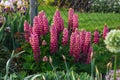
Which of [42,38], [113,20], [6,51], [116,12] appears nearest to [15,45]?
[6,51]

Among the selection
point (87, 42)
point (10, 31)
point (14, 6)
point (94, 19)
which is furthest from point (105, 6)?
point (87, 42)

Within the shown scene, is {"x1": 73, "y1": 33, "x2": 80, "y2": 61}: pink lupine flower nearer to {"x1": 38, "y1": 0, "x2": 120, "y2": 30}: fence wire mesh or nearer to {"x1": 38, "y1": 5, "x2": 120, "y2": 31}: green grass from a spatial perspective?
{"x1": 38, "y1": 5, "x2": 120, "y2": 31}: green grass

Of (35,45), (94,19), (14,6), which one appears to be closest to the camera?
(35,45)

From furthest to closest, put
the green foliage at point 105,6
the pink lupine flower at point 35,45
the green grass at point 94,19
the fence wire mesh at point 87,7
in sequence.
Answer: the green foliage at point 105,6 → the fence wire mesh at point 87,7 → the green grass at point 94,19 → the pink lupine flower at point 35,45

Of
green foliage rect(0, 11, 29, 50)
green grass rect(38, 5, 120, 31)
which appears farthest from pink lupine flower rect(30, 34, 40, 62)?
green grass rect(38, 5, 120, 31)

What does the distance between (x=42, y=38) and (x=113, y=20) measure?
668 centimetres

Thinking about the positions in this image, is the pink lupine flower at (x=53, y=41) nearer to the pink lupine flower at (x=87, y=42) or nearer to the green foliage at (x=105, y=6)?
the pink lupine flower at (x=87, y=42)

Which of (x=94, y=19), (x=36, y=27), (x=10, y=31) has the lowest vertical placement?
(x=94, y=19)

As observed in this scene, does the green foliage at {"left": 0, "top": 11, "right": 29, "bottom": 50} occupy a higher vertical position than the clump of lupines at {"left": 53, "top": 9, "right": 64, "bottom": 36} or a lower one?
lower

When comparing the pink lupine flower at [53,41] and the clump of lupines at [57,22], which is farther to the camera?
the clump of lupines at [57,22]

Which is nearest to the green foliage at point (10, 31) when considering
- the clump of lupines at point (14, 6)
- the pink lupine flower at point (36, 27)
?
the clump of lupines at point (14, 6)

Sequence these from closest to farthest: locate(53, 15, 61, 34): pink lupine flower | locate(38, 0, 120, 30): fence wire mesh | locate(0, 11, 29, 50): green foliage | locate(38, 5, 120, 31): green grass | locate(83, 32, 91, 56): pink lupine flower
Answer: locate(83, 32, 91, 56): pink lupine flower, locate(53, 15, 61, 34): pink lupine flower, locate(0, 11, 29, 50): green foliage, locate(38, 5, 120, 31): green grass, locate(38, 0, 120, 30): fence wire mesh

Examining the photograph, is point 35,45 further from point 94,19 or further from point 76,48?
point 94,19

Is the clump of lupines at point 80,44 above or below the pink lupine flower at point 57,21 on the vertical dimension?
below
